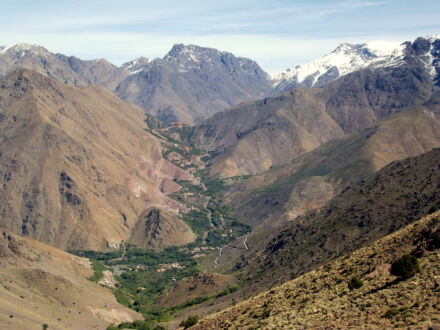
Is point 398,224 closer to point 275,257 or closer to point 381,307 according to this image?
point 275,257

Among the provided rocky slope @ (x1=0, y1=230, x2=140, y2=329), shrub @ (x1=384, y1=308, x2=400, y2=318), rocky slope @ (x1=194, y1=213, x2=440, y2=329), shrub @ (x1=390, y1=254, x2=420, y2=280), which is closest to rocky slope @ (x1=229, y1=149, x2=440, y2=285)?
rocky slope @ (x1=0, y1=230, x2=140, y2=329)

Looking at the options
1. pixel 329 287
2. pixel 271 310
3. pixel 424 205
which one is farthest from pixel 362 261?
pixel 424 205

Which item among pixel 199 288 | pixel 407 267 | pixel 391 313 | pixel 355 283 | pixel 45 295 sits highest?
pixel 45 295

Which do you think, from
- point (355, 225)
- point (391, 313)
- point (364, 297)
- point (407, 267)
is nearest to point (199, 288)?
point (355, 225)

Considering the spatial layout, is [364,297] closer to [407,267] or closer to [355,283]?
[355,283]

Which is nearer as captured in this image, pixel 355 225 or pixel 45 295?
pixel 45 295

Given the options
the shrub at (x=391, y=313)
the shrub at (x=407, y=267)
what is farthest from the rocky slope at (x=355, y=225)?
the shrub at (x=391, y=313)
